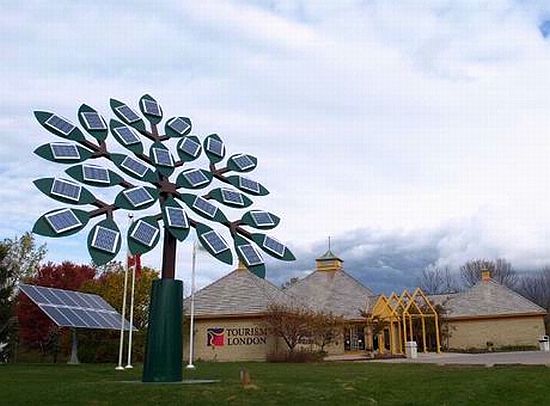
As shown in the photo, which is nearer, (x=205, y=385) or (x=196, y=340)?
(x=205, y=385)

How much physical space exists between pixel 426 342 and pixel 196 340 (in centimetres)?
1693

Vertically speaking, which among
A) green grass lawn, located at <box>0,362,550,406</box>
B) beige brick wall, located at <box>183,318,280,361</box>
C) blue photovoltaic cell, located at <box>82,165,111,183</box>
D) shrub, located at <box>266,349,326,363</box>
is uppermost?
blue photovoltaic cell, located at <box>82,165,111,183</box>

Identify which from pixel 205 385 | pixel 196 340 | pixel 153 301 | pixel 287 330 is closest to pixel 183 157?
pixel 153 301

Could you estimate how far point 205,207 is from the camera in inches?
746

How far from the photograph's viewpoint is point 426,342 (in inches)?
1896

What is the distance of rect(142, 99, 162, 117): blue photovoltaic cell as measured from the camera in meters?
20.0

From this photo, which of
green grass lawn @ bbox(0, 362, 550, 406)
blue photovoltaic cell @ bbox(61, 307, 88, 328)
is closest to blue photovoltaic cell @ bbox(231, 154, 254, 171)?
green grass lawn @ bbox(0, 362, 550, 406)

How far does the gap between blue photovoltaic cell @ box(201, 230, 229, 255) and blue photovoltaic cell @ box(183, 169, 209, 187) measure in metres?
1.47

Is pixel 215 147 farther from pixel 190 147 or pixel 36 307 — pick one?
pixel 36 307

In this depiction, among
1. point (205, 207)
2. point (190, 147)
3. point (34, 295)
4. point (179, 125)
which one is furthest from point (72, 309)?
point (205, 207)

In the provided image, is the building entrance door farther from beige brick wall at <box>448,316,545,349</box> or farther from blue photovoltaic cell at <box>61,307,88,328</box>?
blue photovoltaic cell at <box>61,307,88,328</box>

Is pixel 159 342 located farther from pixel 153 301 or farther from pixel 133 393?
pixel 133 393

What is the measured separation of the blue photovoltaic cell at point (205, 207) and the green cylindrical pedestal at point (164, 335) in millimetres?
2331

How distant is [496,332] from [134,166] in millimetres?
37581
